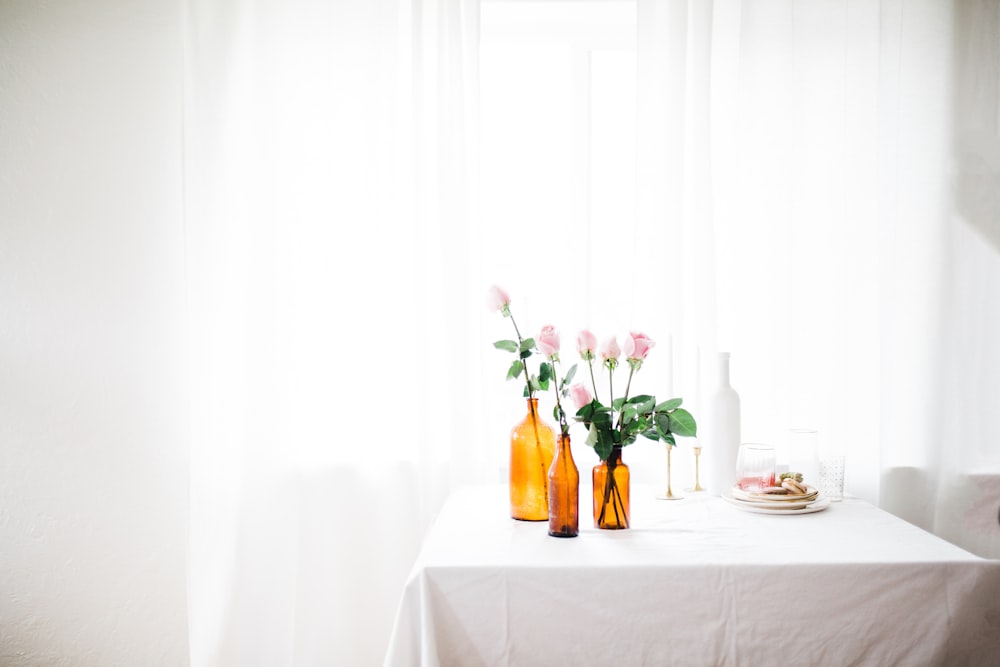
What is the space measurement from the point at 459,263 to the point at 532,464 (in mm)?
719

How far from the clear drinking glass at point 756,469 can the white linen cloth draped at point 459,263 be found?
0.38 metres

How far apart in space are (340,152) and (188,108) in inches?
16.6

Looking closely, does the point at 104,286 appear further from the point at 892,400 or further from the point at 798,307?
the point at 892,400

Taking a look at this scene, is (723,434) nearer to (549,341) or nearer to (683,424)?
(683,424)

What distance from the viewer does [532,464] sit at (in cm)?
158

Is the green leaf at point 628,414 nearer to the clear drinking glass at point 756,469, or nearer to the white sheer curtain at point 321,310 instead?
the clear drinking glass at point 756,469

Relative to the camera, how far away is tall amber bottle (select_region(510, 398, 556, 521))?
5.20 feet

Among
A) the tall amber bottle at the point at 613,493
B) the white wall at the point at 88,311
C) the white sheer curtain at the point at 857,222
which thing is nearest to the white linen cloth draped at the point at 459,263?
the white sheer curtain at the point at 857,222

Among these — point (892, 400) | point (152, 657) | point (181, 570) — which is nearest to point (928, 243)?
point (892, 400)

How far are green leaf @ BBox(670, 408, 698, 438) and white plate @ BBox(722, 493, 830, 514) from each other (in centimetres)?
23

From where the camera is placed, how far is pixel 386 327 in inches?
83.4

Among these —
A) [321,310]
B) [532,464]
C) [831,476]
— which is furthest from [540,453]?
[321,310]

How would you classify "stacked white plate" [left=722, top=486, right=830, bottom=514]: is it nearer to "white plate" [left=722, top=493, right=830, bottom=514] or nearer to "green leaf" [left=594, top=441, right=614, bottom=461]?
"white plate" [left=722, top=493, right=830, bottom=514]

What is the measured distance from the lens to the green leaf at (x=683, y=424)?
1523mm
